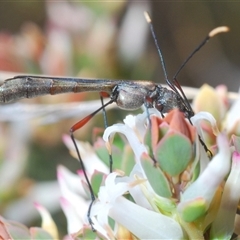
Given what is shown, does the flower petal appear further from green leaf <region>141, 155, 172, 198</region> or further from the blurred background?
the blurred background

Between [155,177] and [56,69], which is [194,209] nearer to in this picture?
[155,177]

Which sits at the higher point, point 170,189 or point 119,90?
point 119,90

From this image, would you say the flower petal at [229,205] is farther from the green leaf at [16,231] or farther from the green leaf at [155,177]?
the green leaf at [16,231]

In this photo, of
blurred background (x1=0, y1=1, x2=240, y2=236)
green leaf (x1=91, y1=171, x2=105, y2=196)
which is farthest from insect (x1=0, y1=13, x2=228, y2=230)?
blurred background (x1=0, y1=1, x2=240, y2=236)

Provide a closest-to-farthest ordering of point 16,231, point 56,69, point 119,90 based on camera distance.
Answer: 1. point 16,231
2. point 119,90
3. point 56,69

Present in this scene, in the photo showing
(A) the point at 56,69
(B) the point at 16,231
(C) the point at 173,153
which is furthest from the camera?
(A) the point at 56,69

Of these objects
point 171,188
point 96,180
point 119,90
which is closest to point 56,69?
point 119,90

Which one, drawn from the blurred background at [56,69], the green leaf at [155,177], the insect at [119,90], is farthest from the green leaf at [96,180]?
the blurred background at [56,69]

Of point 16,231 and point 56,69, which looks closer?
point 16,231
